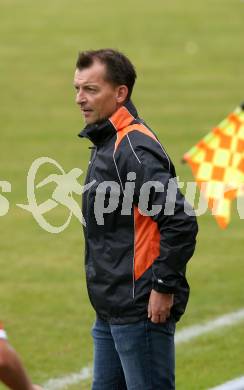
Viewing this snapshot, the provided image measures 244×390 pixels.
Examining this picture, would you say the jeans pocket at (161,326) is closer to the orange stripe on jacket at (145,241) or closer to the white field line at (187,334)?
the orange stripe on jacket at (145,241)

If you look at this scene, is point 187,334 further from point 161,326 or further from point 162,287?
point 162,287

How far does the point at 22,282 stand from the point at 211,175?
172cm

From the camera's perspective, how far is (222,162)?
30.0 ft

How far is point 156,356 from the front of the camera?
5062 mm

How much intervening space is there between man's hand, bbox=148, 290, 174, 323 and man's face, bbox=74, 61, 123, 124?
2.65 feet

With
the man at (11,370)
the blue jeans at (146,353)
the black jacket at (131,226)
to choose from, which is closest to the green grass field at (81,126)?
the blue jeans at (146,353)

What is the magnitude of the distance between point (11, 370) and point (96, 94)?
1303 millimetres

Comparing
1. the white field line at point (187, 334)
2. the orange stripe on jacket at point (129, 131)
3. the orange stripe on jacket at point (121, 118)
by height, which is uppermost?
the orange stripe on jacket at point (121, 118)

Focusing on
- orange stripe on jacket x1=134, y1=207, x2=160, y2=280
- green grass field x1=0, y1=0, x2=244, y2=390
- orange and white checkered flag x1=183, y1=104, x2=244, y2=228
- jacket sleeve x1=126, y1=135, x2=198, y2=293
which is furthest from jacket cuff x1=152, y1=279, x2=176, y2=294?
orange and white checkered flag x1=183, y1=104, x2=244, y2=228

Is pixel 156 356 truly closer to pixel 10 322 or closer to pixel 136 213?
pixel 136 213

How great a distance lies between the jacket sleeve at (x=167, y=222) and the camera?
4896 mm

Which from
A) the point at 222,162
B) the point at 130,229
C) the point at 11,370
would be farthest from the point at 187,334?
the point at 11,370

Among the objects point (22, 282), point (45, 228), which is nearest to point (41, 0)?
point (45, 228)

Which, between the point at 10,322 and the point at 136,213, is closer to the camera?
the point at 136,213
